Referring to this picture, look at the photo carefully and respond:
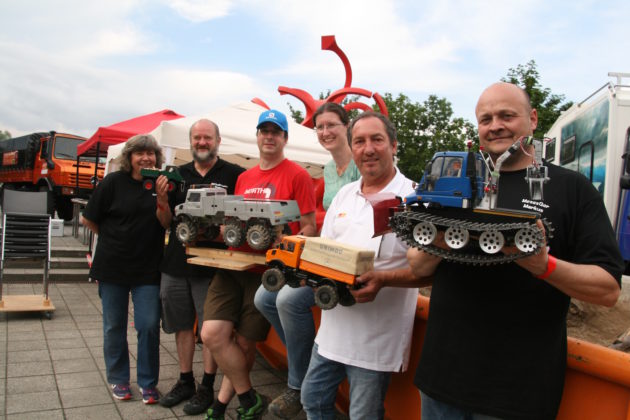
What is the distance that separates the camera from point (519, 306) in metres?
1.71

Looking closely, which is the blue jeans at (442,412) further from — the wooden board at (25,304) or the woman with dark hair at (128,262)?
the wooden board at (25,304)

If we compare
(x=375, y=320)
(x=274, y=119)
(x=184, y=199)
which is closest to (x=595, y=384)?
(x=375, y=320)

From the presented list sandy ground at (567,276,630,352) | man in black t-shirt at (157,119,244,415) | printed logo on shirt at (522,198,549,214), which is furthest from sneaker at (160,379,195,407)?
printed logo on shirt at (522,198,549,214)

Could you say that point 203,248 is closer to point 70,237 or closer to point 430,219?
point 430,219

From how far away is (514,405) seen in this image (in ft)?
5.55

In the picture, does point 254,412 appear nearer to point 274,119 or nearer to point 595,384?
point 274,119

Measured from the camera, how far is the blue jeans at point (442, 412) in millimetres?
1833

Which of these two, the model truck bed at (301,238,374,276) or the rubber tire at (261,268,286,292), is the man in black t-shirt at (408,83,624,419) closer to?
the model truck bed at (301,238,374,276)

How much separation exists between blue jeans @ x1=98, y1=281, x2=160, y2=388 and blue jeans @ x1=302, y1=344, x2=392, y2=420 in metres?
1.95

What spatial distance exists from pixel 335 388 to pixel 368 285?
661mm

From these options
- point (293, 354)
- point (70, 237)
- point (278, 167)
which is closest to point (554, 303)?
point (293, 354)

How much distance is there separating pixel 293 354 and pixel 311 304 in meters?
0.34

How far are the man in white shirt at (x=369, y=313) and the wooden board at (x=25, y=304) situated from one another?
547cm

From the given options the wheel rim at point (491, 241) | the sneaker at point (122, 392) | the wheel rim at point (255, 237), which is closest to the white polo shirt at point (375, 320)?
the wheel rim at point (255, 237)
